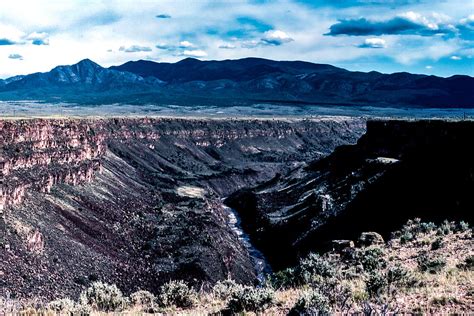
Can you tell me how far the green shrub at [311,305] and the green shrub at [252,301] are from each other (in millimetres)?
1106

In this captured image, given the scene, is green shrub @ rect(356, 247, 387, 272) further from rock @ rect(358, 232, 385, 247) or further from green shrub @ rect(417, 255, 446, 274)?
rock @ rect(358, 232, 385, 247)

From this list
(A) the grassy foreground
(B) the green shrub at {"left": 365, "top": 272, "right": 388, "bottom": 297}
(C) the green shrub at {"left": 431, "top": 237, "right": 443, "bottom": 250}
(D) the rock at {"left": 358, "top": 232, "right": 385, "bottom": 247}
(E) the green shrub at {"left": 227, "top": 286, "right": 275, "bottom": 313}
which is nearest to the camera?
(A) the grassy foreground

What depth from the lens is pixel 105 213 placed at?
58750mm

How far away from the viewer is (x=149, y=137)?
122m

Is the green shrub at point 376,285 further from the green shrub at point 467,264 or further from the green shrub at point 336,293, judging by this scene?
the green shrub at point 467,264

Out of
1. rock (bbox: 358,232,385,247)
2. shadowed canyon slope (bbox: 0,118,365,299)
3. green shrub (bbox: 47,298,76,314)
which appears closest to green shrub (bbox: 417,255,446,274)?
rock (bbox: 358,232,385,247)

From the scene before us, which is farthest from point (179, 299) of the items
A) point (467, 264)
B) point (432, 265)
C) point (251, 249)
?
point (251, 249)

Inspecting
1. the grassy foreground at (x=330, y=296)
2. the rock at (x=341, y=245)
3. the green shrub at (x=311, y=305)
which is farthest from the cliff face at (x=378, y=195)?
the green shrub at (x=311, y=305)

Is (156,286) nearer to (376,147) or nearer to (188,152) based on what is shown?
(376,147)

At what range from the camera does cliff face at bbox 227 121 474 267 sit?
4216cm

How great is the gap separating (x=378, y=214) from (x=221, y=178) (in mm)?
63586

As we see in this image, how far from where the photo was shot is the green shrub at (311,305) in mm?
10922

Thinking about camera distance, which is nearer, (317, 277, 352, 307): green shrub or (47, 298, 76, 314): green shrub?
(317, 277, 352, 307): green shrub

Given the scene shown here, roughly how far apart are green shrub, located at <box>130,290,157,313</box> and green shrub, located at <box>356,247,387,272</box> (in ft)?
26.5
